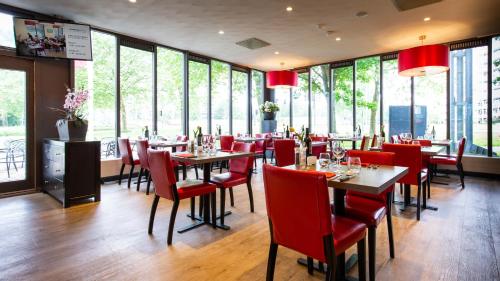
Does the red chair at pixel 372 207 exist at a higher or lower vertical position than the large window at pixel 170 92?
lower

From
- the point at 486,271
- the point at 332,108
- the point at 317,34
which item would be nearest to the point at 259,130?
the point at 332,108

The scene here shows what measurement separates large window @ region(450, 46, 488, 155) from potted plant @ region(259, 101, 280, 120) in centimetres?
471

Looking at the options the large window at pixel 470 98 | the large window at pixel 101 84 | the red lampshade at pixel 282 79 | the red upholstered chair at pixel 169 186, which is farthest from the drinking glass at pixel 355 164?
the large window at pixel 470 98

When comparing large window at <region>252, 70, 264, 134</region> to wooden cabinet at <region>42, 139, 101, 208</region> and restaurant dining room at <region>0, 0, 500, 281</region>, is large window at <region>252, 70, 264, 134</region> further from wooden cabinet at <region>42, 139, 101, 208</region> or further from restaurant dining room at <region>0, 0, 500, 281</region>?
wooden cabinet at <region>42, 139, 101, 208</region>

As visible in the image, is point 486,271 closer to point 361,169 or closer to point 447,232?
point 447,232

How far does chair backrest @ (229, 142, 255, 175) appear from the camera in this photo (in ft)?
12.8

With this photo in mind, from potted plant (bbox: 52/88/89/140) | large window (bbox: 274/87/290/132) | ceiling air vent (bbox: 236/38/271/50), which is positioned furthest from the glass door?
large window (bbox: 274/87/290/132)

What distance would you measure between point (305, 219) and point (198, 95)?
7.00 metres

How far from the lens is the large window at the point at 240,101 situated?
9.40m

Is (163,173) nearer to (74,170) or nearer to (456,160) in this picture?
(74,170)

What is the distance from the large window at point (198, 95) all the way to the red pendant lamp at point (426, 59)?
5.18 metres

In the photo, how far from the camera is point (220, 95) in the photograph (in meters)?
8.88

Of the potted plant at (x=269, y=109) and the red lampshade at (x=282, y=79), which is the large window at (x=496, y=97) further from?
the potted plant at (x=269, y=109)

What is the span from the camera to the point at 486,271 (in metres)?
2.39
